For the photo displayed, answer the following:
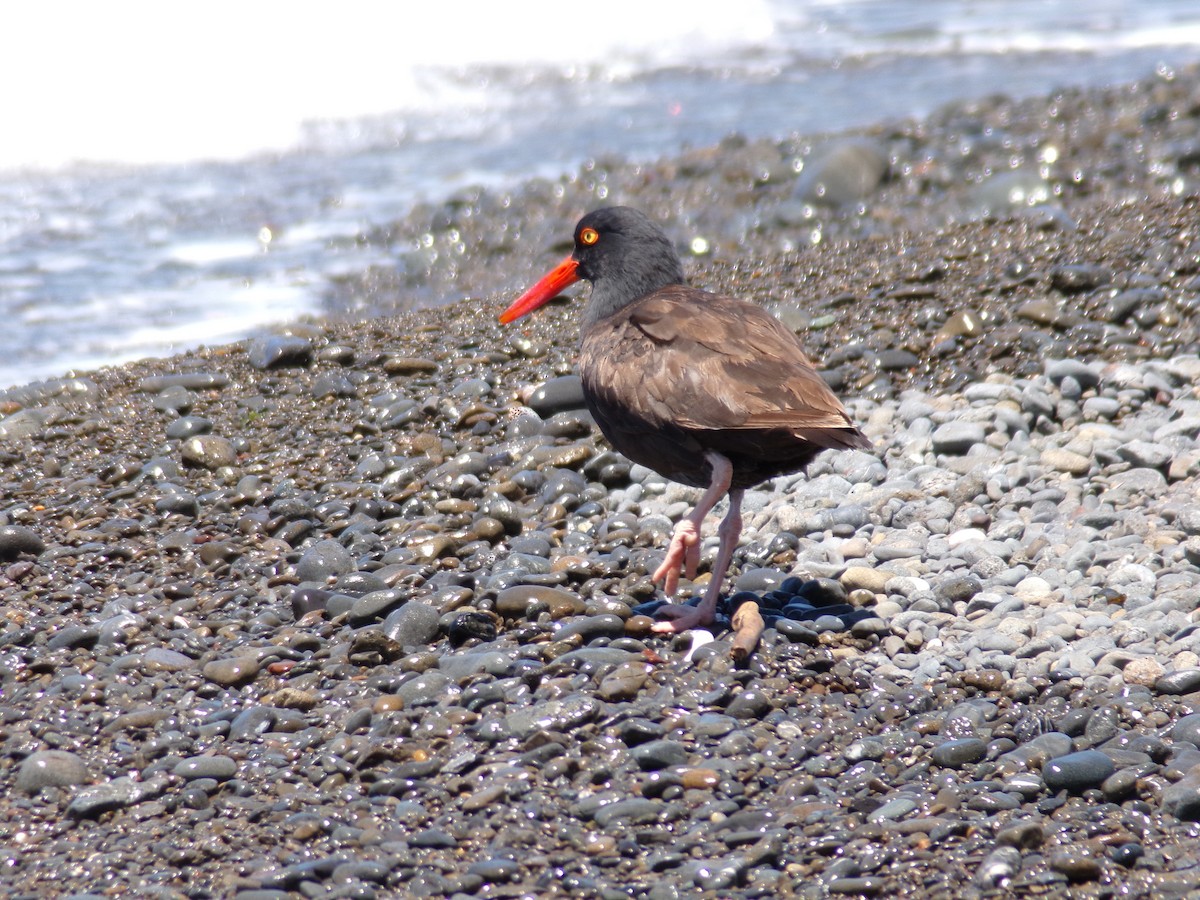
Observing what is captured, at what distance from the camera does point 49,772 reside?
3.54 meters

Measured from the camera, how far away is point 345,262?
30.7 ft

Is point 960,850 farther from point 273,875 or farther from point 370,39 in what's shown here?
point 370,39

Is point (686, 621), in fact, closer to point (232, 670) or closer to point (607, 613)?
point (607, 613)

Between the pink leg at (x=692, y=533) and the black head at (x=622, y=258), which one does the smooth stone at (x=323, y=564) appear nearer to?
the pink leg at (x=692, y=533)

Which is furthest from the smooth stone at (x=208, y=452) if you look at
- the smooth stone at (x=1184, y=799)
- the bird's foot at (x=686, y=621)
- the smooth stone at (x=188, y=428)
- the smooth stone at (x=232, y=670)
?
the smooth stone at (x=1184, y=799)

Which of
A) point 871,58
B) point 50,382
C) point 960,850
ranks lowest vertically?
point 960,850

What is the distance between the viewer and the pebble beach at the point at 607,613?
10.4 ft

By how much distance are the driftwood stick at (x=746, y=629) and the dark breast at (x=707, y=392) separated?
494 mm

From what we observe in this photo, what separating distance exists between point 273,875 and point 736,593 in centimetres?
196

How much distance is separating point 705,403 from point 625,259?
3.99 ft

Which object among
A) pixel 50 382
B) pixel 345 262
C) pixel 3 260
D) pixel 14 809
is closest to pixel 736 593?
pixel 14 809

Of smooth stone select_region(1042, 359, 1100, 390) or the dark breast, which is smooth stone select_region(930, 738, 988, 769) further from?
smooth stone select_region(1042, 359, 1100, 390)

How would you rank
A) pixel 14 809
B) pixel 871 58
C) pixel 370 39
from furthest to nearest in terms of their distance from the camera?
pixel 370 39
pixel 871 58
pixel 14 809

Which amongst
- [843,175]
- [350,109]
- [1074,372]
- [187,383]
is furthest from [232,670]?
[350,109]
